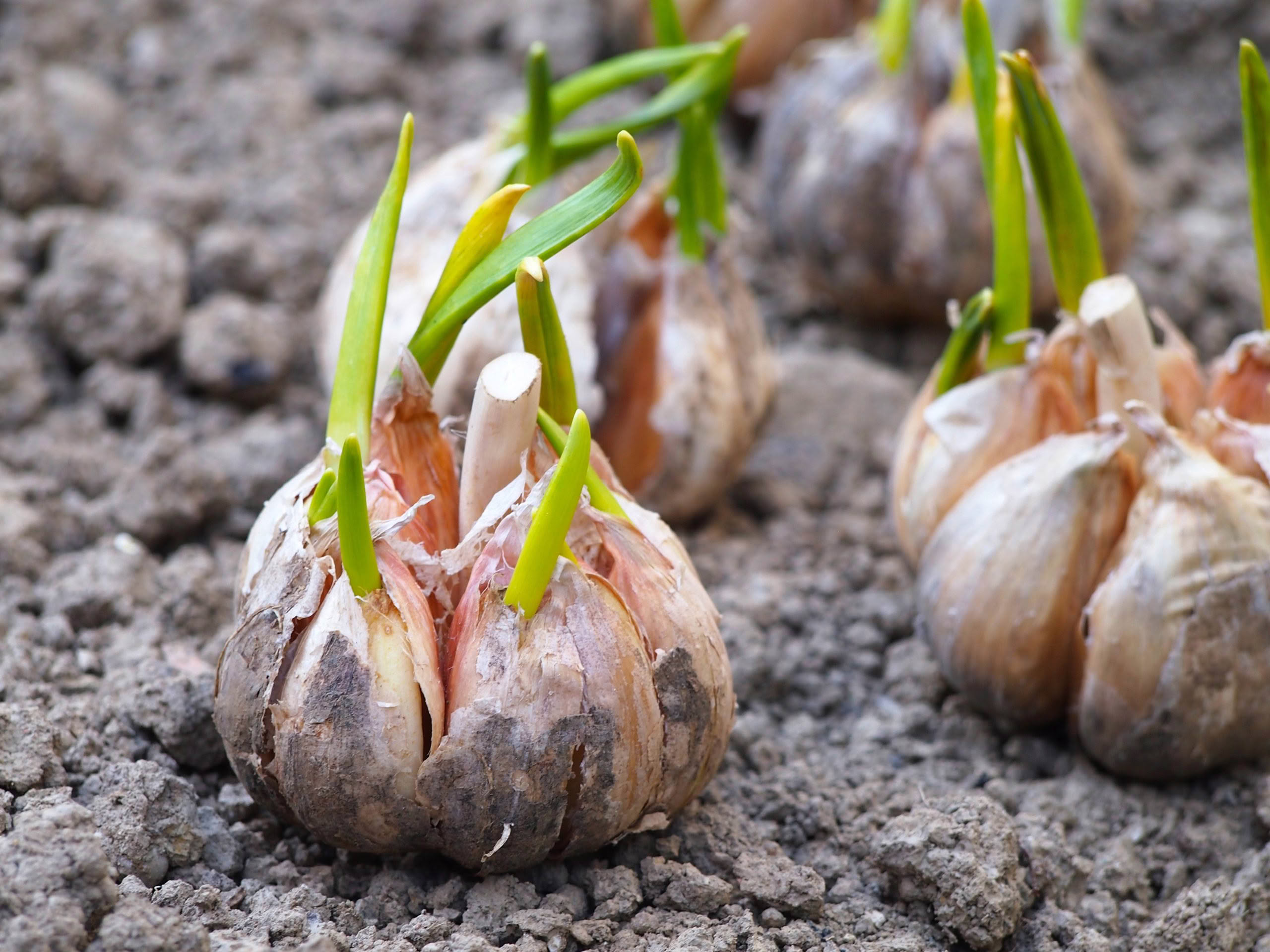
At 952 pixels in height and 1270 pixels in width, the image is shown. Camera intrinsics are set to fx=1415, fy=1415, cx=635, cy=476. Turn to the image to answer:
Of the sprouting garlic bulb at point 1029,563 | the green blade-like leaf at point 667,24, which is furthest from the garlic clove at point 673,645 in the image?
the green blade-like leaf at point 667,24

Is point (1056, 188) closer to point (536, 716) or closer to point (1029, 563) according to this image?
point (1029, 563)

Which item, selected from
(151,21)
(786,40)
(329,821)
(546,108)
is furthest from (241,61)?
(329,821)

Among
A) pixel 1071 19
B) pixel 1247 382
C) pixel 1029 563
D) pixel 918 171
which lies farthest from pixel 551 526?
pixel 1071 19

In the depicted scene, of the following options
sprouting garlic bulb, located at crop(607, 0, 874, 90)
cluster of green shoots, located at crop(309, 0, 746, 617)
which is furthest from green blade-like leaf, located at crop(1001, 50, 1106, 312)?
sprouting garlic bulb, located at crop(607, 0, 874, 90)

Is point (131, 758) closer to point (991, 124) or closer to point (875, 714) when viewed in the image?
point (875, 714)

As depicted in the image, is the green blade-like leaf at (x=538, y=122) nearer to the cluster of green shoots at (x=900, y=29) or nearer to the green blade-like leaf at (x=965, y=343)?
the green blade-like leaf at (x=965, y=343)

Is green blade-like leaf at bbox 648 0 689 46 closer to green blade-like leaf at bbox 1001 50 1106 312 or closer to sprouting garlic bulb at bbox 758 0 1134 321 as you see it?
sprouting garlic bulb at bbox 758 0 1134 321
